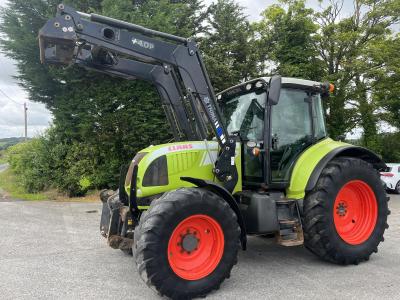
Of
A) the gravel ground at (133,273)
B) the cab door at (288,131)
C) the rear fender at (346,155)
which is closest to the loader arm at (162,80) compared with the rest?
the cab door at (288,131)

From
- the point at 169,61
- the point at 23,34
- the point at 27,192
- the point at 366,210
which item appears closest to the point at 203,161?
the point at 169,61

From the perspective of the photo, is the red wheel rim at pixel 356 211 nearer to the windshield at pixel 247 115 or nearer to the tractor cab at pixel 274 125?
the tractor cab at pixel 274 125

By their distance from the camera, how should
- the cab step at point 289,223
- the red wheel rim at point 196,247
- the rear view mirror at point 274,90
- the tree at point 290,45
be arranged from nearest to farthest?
the red wheel rim at point 196,247
the rear view mirror at point 274,90
the cab step at point 289,223
the tree at point 290,45

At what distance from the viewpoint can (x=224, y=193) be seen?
168 inches

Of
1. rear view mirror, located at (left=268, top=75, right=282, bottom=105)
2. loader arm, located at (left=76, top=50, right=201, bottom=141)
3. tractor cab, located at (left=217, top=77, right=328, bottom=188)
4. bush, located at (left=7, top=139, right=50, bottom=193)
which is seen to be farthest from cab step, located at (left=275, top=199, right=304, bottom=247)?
bush, located at (left=7, top=139, right=50, bottom=193)

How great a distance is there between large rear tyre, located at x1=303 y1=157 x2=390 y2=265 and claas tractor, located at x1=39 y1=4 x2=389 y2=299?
1 centimetres

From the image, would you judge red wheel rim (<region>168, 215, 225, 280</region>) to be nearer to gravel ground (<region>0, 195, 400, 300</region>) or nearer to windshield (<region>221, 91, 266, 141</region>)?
gravel ground (<region>0, 195, 400, 300</region>)

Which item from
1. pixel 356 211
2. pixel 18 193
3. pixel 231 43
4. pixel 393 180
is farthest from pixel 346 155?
pixel 393 180

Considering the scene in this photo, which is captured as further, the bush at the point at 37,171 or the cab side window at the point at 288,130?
the bush at the point at 37,171

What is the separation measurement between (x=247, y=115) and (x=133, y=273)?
8.17 ft

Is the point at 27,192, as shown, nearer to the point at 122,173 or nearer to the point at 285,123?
the point at 122,173

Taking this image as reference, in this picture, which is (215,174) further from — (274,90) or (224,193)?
(274,90)

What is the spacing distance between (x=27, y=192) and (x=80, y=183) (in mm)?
2311

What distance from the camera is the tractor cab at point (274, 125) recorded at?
495 cm
